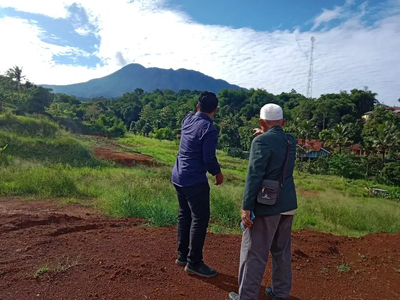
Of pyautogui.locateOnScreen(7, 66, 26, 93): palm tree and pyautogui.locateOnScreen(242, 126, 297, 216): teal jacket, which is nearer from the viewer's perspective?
pyautogui.locateOnScreen(242, 126, 297, 216): teal jacket

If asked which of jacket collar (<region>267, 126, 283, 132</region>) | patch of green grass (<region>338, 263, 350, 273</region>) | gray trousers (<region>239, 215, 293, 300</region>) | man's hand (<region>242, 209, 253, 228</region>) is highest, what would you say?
jacket collar (<region>267, 126, 283, 132</region>)

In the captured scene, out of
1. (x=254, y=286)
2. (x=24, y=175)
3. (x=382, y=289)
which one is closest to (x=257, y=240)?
(x=254, y=286)

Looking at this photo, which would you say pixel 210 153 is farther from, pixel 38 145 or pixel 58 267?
pixel 38 145

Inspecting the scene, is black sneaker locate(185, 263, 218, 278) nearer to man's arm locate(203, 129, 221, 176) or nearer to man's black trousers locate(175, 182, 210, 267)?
man's black trousers locate(175, 182, 210, 267)

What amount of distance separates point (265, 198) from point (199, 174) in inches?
26.7

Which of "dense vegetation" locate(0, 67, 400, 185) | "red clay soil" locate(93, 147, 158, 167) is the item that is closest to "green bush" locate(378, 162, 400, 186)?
"dense vegetation" locate(0, 67, 400, 185)

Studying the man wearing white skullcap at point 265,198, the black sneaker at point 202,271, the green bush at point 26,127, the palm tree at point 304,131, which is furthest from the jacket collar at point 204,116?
the palm tree at point 304,131

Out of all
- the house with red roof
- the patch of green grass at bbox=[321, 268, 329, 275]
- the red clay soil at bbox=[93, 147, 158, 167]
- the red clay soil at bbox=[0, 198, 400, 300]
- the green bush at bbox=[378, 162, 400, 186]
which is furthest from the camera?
the house with red roof

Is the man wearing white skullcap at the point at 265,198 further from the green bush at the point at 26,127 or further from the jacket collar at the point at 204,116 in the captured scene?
the green bush at the point at 26,127

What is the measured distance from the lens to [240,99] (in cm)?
7069

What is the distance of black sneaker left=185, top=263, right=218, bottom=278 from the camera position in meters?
2.64

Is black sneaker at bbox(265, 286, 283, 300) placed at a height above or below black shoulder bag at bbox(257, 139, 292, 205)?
below

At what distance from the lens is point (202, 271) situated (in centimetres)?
265

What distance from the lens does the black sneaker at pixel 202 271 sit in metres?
2.64
